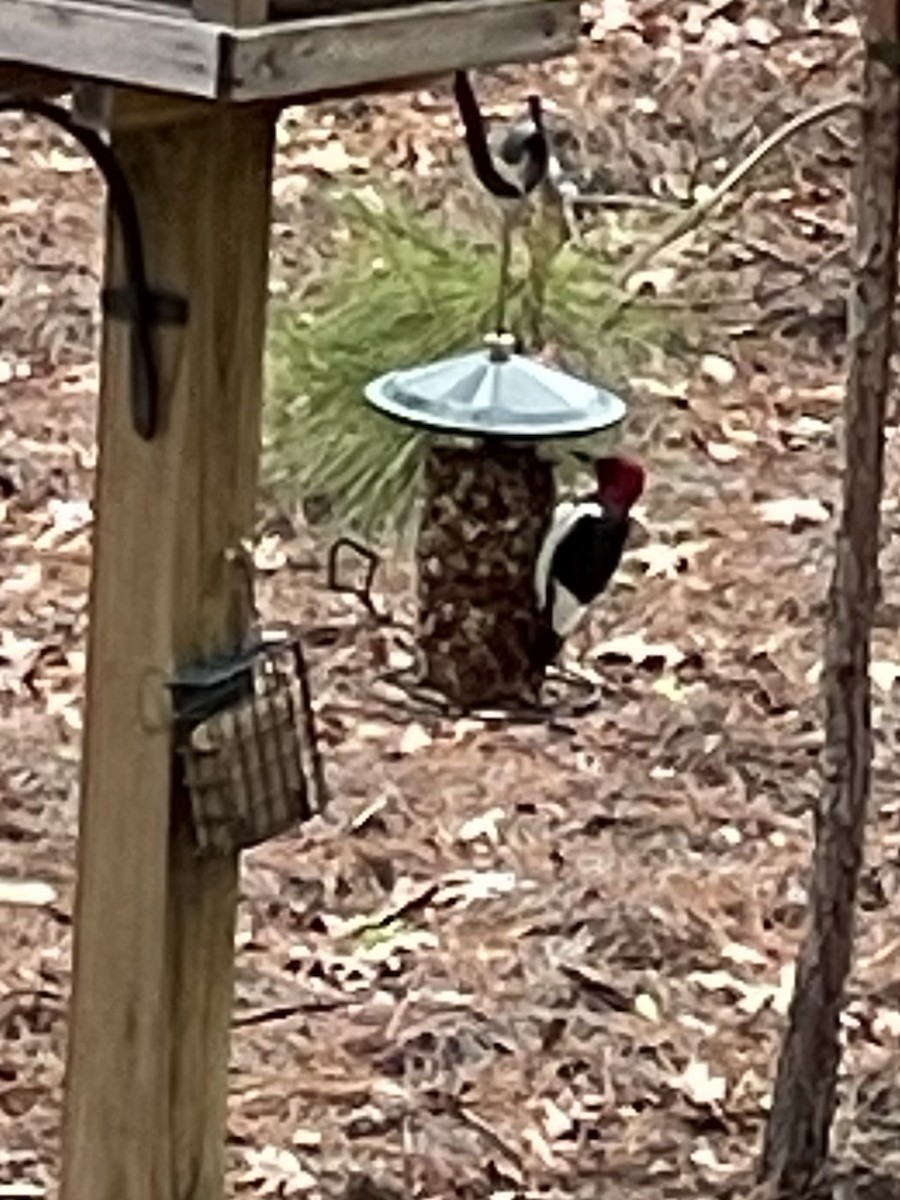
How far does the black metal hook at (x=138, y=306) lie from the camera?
2525 mm

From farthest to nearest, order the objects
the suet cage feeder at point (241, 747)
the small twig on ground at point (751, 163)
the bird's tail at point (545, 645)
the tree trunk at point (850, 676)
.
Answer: the bird's tail at point (545, 645)
the small twig on ground at point (751, 163)
the tree trunk at point (850, 676)
the suet cage feeder at point (241, 747)

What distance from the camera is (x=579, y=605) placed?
5.26 m

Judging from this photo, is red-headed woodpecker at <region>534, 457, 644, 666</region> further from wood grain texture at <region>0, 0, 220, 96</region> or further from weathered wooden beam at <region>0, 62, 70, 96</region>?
wood grain texture at <region>0, 0, 220, 96</region>

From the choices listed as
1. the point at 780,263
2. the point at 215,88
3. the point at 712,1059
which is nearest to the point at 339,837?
the point at 712,1059

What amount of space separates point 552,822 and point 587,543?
0.44 meters

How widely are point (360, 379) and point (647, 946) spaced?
143 centimetres

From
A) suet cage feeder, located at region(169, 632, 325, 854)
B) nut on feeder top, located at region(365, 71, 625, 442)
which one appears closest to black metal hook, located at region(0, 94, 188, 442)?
suet cage feeder, located at region(169, 632, 325, 854)

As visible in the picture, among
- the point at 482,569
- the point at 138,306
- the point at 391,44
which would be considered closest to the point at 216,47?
the point at 391,44

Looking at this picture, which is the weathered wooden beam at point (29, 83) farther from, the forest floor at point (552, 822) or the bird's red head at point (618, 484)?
the bird's red head at point (618, 484)

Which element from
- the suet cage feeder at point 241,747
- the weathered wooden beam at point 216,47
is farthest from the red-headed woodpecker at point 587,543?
the weathered wooden beam at point 216,47

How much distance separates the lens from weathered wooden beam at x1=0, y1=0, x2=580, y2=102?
86.8 inches

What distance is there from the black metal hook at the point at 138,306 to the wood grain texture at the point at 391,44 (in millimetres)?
243

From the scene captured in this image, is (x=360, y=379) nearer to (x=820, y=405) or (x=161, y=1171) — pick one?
(x=820, y=405)

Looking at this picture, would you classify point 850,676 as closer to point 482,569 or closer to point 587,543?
point 587,543
